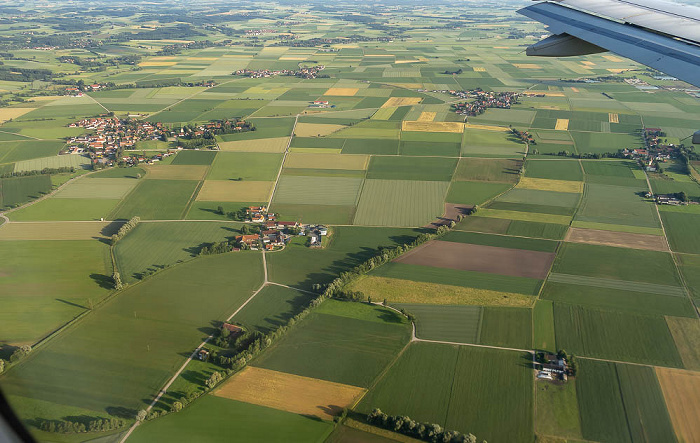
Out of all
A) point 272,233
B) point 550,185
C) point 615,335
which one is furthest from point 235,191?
point 615,335

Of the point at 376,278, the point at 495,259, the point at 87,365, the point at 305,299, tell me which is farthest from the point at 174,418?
the point at 495,259

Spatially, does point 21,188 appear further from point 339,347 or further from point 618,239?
point 618,239

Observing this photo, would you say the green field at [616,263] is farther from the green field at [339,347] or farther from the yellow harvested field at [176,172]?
the yellow harvested field at [176,172]

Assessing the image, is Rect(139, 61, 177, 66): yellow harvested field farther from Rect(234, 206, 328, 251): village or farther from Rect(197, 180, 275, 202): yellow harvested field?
Rect(234, 206, 328, 251): village

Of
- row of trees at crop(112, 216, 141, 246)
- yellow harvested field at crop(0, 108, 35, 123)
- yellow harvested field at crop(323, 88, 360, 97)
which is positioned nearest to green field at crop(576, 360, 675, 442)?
row of trees at crop(112, 216, 141, 246)

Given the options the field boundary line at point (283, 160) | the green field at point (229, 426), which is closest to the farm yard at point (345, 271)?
the green field at point (229, 426)

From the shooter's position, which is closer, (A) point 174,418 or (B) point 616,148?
(A) point 174,418

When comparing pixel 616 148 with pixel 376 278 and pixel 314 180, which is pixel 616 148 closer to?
pixel 314 180
